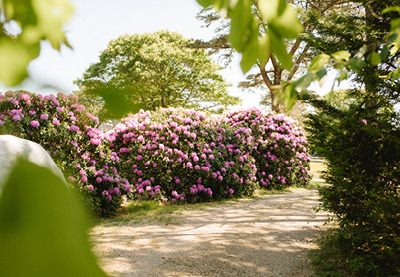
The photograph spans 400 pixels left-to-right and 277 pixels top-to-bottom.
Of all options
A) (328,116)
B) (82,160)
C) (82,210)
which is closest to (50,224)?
(82,210)

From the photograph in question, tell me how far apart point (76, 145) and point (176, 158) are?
264 cm

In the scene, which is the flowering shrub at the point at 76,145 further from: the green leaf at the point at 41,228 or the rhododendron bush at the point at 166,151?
the green leaf at the point at 41,228

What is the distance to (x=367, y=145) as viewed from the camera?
11.6 ft

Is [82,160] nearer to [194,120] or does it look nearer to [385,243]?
[194,120]

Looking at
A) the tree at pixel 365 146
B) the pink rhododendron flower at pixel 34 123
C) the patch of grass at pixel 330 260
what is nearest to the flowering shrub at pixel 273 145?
the patch of grass at pixel 330 260

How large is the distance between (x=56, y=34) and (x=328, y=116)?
406 cm

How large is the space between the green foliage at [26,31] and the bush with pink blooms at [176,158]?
608 centimetres

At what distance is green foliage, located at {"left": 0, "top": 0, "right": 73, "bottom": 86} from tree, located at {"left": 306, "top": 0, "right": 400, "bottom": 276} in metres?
3.14

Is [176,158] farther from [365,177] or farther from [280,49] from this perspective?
[280,49]

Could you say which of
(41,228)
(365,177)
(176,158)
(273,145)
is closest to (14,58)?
(41,228)

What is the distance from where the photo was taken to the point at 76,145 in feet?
16.8

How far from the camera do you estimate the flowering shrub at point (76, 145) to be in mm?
4688

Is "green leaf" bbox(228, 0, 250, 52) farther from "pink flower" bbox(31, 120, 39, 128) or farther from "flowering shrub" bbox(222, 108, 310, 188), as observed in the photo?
"flowering shrub" bbox(222, 108, 310, 188)

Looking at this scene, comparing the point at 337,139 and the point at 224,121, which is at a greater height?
the point at 224,121
